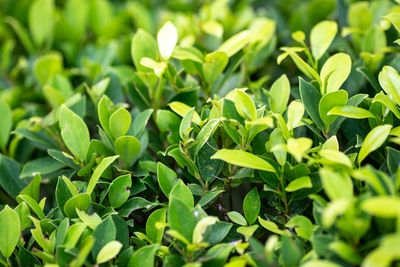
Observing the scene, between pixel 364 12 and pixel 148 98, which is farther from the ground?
pixel 364 12

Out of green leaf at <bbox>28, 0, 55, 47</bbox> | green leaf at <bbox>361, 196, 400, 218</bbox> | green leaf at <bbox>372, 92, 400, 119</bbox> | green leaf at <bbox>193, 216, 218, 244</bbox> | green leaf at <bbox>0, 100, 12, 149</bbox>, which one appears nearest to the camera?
green leaf at <bbox>361, 196, 400, 218</bbox>

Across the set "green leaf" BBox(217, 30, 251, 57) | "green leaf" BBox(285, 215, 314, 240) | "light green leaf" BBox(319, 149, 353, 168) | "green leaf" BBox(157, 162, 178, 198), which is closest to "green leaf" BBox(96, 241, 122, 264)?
"green leaf" BBox(157, 162, 178, 198)

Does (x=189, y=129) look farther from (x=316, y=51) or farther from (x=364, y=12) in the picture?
(x=364, y=12)

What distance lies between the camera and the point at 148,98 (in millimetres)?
1658

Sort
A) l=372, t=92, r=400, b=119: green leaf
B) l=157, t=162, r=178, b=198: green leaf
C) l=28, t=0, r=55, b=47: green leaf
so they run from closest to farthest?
l=372, t=92, r=400, b=119: green leaf → l=157, t=162, r=178, b=198: green leaf → l=28, t=0, r=55, b=47: green leaf

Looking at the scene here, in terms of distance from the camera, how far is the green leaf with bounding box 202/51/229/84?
1521 millimetres

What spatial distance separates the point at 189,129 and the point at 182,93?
1.05 ft

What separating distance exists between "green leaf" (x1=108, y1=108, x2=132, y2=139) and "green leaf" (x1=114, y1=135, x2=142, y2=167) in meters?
0.04

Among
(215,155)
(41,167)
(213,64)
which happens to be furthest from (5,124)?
(215,155)

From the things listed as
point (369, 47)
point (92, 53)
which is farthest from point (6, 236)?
point (369, 47)

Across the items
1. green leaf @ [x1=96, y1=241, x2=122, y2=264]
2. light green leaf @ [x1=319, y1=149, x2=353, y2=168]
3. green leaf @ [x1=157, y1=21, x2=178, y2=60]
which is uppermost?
green leaf @ [x1=157, y1=21, x2=178, y2=60]

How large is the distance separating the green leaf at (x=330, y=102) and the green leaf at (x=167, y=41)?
1.67ft

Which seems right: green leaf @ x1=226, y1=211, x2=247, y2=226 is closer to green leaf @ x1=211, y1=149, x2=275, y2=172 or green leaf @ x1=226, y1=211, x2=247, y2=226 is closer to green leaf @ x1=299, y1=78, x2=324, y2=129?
green leaf @ x1=211, y1=149, x2=275, y2=172

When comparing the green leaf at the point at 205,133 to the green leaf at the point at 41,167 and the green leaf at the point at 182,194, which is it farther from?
the green leaf at the point at 41,167
